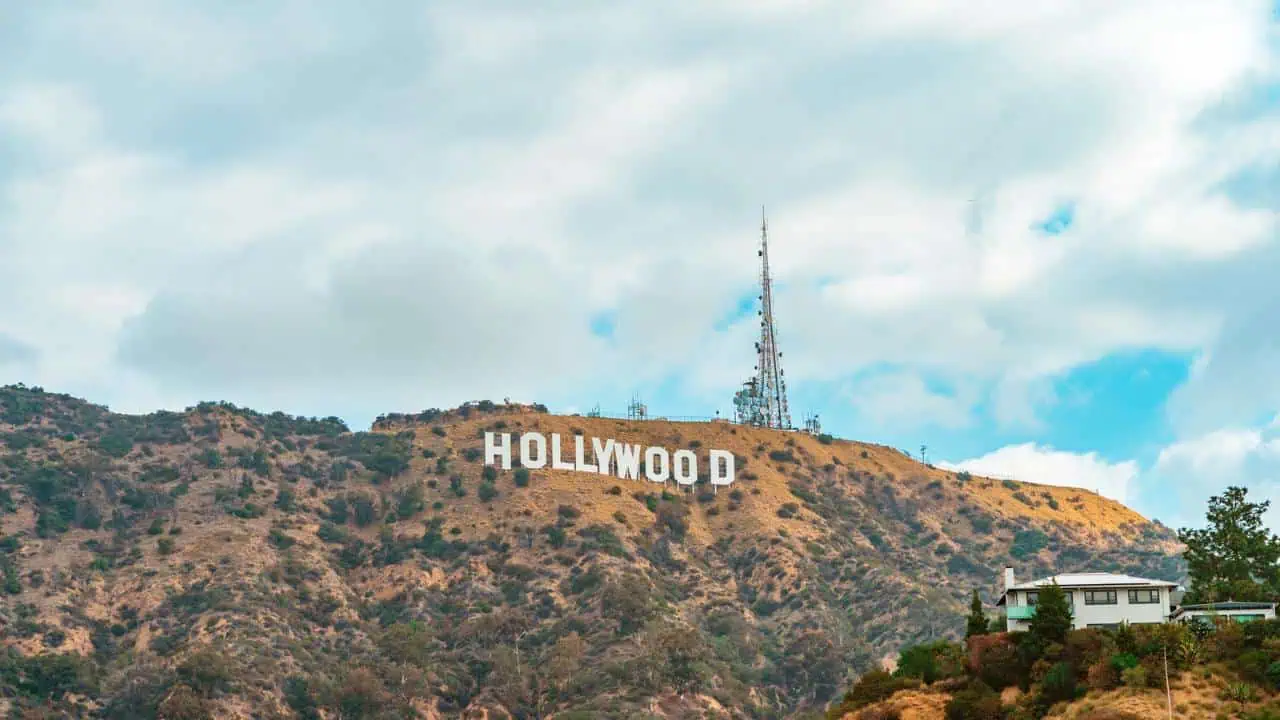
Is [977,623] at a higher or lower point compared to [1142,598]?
lower

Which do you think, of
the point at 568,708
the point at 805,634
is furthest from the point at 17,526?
the point at 805,634

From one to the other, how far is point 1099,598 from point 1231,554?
2148cm

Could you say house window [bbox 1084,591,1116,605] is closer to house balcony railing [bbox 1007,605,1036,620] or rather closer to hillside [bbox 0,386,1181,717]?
house balcony railing [bbox 1007,605,1036,620]

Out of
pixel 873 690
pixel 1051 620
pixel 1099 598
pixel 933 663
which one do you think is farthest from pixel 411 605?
pixel 1051 620

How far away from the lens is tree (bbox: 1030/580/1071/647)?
276ft

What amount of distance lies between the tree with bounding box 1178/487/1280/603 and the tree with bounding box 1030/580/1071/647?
2135 centimetres

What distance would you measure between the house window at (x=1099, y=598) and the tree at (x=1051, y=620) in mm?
5285

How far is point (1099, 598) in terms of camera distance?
89.8 m

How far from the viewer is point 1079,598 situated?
89.9 meters

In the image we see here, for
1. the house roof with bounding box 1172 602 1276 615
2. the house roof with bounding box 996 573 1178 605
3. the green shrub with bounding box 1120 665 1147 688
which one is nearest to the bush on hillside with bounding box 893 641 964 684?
the house roof with bounding box 996 573 1178 605

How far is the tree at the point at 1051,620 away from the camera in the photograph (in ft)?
276

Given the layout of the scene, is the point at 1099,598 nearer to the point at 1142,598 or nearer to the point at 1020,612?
the point at 1142,598

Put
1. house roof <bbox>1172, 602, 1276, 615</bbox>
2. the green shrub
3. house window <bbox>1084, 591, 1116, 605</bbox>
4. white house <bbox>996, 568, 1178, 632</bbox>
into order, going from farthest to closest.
Answer: house window <bbox>1084, 591, 1116, 605</bbox>
white house <bbox>996, 568, 1178, 632</bbox>
house roof <bbox>1172, 602, 1276, 615</bbox>
the green shrub

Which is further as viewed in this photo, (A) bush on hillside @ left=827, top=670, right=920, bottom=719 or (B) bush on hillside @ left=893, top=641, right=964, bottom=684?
(A) bush on hillside @ left=827, top=670, right=920, bottom=719
